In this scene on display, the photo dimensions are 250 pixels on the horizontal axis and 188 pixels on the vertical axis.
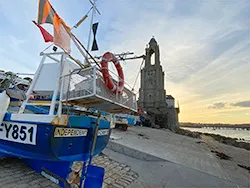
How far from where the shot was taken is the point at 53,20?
11.3ft

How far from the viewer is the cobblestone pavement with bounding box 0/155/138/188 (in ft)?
11.4

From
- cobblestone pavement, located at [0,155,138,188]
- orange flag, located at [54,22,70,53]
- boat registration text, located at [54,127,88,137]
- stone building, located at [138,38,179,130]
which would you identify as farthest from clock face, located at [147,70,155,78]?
boat registration text, located at [54,127,88,137]

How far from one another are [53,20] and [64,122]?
238 cm

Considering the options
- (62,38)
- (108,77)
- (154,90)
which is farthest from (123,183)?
(154,90)

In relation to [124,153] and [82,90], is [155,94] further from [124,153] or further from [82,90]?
[82,90]

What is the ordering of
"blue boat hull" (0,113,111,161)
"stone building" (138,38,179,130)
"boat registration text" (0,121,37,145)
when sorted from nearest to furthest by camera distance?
"blue boat hull" (0,113,111,161)
"boat registration text" (0,121,37,145)
"stone building" (138,38,179,130)

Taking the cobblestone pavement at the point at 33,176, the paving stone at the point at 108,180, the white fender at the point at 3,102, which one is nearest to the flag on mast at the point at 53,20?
the white fender at the point at 3,102

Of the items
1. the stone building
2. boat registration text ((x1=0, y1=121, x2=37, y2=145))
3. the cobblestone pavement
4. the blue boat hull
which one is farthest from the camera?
the stone building

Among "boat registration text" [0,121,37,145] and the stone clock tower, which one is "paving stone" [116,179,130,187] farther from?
the stone clock tower

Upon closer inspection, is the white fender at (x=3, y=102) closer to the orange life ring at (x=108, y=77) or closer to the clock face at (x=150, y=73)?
the orange life ring at (x=108, y=77)

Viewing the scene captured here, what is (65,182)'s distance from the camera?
324cm

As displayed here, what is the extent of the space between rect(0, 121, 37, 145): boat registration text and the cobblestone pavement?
98 cm

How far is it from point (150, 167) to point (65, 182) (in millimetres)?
2714

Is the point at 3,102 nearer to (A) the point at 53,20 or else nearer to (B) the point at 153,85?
(A) the point at 53,20
